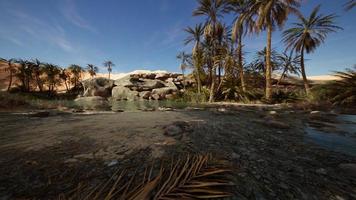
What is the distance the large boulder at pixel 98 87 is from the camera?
88.9 feet

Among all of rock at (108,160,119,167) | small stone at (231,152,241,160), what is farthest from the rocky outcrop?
rock at (108,160,119,167)

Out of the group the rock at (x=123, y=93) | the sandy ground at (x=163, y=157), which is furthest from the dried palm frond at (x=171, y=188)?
the rock at (x=123, y=93)

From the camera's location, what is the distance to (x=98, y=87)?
2722cm

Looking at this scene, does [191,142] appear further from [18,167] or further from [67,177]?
[18,167]

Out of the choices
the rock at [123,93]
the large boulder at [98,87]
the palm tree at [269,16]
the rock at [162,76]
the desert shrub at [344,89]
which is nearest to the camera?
the desert shrub at [344,89]

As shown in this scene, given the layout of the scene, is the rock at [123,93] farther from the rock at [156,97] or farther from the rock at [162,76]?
the rock at [162,76]

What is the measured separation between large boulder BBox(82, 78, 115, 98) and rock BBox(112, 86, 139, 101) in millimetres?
1699

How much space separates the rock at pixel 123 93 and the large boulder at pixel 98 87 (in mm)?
1699

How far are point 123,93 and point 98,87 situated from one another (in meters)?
4.76

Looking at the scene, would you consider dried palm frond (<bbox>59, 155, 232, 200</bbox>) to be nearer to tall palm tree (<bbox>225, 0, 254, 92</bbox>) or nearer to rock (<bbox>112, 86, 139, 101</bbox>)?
tall palm tree (<bbox>225, 0, 254, 92</bbox>)

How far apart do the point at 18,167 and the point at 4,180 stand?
0.55 ft

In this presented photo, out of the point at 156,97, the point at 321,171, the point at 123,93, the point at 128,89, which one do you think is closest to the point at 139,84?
the point at 128,89

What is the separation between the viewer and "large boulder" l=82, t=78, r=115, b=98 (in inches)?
1067

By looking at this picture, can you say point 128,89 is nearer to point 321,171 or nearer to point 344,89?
point 344,89
